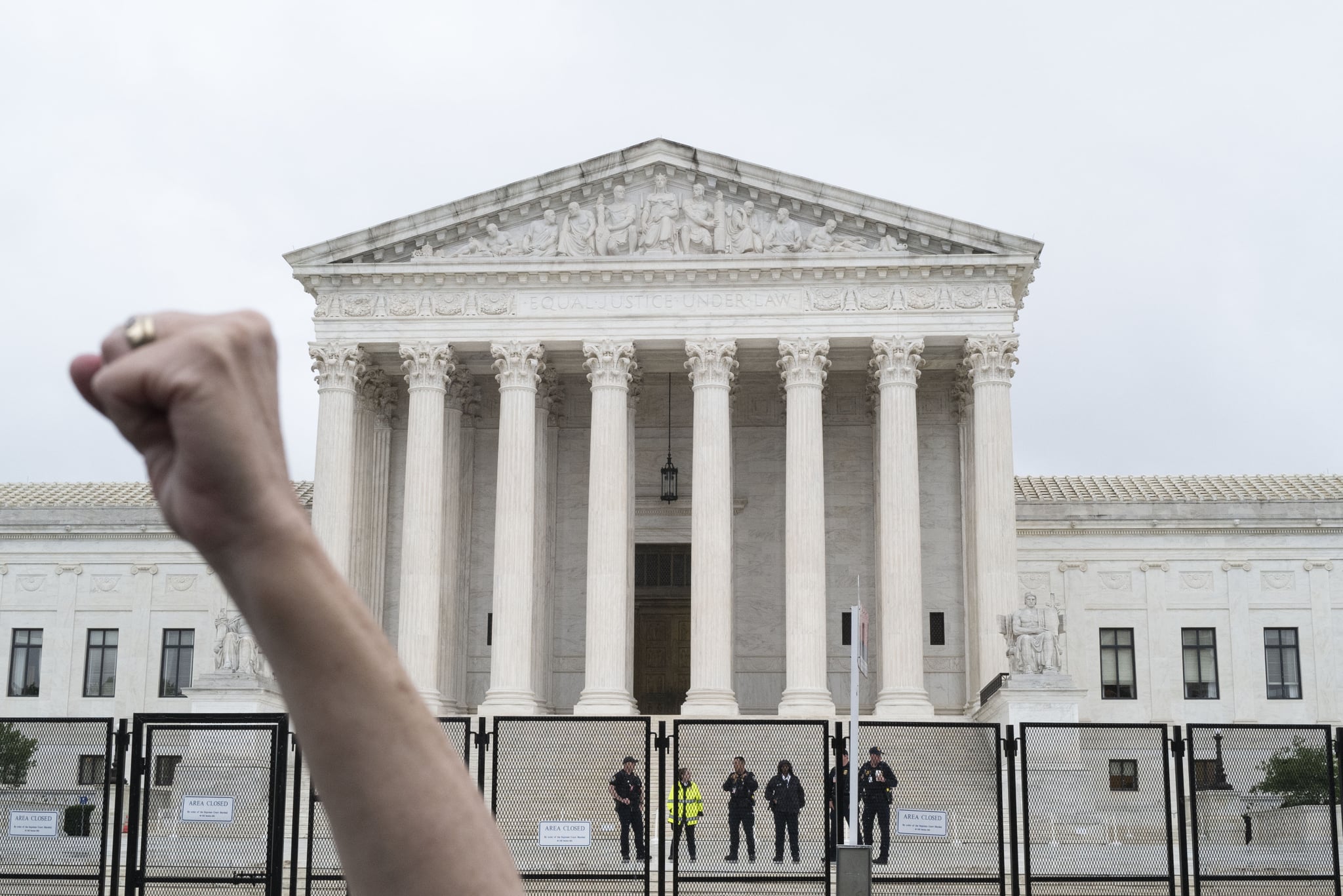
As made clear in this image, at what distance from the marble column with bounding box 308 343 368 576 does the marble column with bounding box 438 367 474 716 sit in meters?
2.74

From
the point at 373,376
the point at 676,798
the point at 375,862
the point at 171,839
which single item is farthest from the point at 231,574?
the point at 373,376

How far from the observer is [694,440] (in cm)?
4434

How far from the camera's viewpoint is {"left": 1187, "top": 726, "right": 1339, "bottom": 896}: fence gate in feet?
56.4

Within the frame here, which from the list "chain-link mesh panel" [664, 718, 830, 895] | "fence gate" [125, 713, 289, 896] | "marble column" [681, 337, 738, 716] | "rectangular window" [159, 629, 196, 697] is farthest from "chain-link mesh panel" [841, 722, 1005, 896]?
"rectangular window" [159, 629, 196, 697]

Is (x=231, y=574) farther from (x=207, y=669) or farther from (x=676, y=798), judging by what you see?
(x=207, y=669)

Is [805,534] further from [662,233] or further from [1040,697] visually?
[662,233]

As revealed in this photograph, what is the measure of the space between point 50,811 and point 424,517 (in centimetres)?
2615

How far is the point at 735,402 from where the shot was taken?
1950 inches

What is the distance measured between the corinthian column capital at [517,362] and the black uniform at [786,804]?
27.2 meters

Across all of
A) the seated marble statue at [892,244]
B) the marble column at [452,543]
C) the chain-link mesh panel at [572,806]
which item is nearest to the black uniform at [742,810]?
the chain-link mesh panel at [572,806]

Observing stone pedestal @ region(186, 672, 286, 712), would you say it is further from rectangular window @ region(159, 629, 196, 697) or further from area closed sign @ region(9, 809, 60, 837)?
area closed sign @ region(9, 809, 60, 837)

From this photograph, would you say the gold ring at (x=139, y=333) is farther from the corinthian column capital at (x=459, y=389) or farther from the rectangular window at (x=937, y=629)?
the rectangular window at (x=937, y=629)

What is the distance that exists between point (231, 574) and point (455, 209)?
141 ft

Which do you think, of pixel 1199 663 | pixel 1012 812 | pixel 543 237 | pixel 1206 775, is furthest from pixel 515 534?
pixel 1012 812
